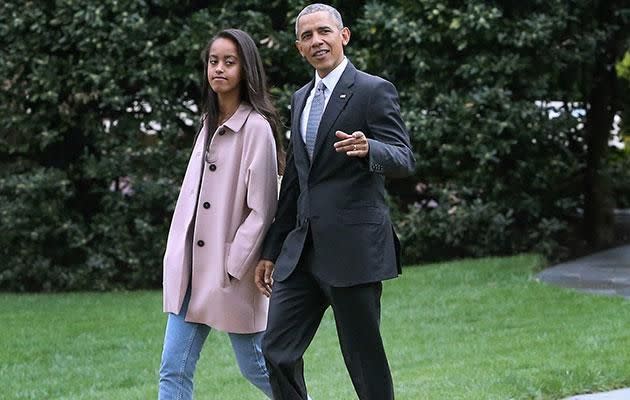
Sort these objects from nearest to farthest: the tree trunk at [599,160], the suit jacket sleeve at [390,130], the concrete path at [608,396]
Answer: the suit jacket sleeve at [390,130], the concrete path at [608,396], the tree trunk at [599,160]

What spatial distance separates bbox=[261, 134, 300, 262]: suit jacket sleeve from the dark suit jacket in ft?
0.53

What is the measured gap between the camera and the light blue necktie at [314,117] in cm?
472

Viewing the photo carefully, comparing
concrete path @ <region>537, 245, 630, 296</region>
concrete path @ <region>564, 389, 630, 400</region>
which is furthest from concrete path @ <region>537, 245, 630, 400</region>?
concrete path @ <region>564, 389, 630, 400</region>

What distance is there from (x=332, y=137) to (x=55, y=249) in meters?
7.92

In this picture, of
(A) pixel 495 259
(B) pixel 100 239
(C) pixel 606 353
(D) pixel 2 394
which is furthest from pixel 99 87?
(C) pixel 606 353

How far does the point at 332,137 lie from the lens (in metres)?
4.64

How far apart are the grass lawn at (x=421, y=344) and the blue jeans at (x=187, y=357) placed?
147cm

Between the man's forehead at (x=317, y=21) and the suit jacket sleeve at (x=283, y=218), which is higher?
the man's forehead at (x=317, y=21)

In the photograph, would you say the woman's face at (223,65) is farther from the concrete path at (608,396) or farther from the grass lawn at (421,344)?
the concrete path at (608,396)

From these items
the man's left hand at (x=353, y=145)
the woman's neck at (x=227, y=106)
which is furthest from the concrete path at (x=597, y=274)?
the man's left hand at (x=353, y=145)

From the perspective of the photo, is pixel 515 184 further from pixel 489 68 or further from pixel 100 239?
pixel 100 239

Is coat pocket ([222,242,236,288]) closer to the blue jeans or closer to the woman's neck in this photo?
the blue jeans

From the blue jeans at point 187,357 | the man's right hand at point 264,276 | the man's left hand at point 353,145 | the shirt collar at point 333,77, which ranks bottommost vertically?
the blue jeans at point 187,357

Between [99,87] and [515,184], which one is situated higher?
[99,87]
